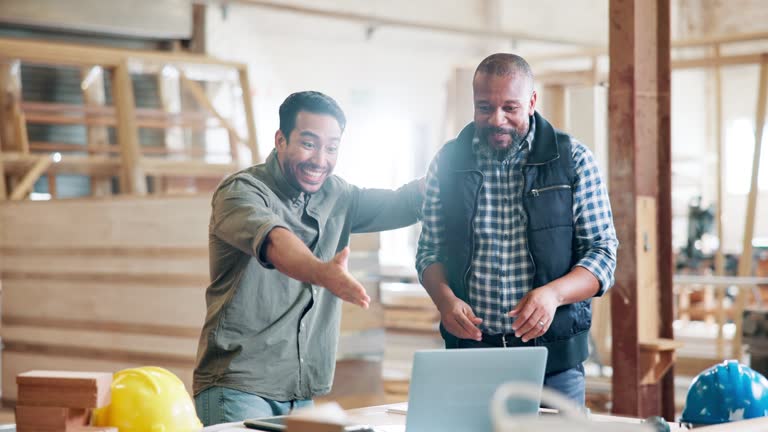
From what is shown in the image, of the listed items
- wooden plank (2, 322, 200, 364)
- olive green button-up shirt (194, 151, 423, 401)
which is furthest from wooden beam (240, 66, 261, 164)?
olive green button-up shirt (194, 151, 423, 401)

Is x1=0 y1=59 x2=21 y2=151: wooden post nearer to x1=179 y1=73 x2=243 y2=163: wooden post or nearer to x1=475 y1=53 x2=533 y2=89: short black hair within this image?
x1=179 y1=73 x2=243 y2=163: wooden post

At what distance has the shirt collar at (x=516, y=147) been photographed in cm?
312

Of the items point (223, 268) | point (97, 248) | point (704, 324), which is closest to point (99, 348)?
point (97, 248)

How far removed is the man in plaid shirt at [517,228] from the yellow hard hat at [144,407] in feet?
3.09

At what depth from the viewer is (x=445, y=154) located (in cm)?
326

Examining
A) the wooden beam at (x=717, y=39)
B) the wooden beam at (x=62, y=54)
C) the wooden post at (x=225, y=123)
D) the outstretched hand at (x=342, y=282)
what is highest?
the wooden beam at (x=717, y=39)

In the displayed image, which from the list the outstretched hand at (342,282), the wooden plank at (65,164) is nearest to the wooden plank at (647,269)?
the outstretched hand at (342,282)

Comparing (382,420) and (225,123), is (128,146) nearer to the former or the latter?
(225,123)

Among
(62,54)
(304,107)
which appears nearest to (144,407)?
(304,107)

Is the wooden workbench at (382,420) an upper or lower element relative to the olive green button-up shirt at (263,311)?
lower

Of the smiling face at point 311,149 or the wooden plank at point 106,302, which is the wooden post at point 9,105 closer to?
the wooden plank at point 106,302

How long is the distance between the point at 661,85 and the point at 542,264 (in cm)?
239

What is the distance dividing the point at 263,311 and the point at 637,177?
2.65 meters

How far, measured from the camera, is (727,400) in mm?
2688
